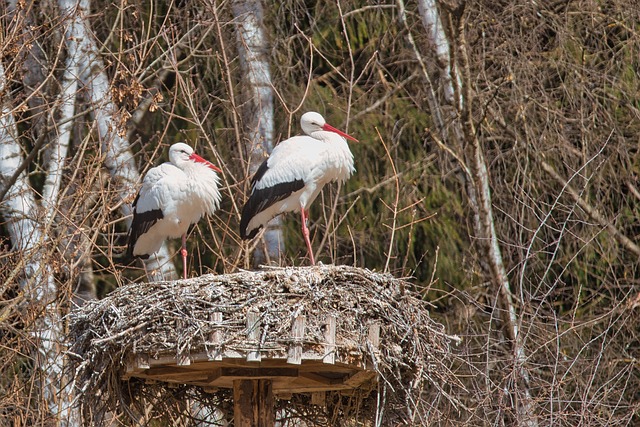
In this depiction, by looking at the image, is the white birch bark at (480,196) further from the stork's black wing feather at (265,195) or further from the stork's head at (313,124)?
the stork's black wing feather at (265,195)

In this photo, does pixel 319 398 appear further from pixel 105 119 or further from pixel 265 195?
pixel 105 119

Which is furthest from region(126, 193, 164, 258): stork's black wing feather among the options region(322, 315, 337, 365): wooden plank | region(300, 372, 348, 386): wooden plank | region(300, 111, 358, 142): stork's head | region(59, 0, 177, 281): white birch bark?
region(322, 315, 337, 365): wooden plank

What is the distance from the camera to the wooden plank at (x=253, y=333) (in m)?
7.80

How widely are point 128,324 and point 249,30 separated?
528cm

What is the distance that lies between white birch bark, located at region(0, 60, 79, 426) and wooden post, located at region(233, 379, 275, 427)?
6.60ft

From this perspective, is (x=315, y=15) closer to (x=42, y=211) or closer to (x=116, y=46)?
(x=116, y=46)

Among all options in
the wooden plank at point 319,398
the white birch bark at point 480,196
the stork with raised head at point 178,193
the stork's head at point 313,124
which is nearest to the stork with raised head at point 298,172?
the stork's head at point 313,124

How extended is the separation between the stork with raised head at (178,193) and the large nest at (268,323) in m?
1.79

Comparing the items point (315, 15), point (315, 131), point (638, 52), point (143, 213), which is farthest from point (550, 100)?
point (143, 213)

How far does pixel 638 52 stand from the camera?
13.5 m

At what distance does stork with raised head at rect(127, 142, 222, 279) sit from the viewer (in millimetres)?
10250

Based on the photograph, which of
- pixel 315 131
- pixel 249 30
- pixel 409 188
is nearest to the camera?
pixel 315 131

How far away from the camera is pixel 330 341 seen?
7.91 meters

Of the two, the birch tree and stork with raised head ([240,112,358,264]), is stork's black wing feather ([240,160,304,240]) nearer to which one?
stork with raised head ([240,112,358,264])
